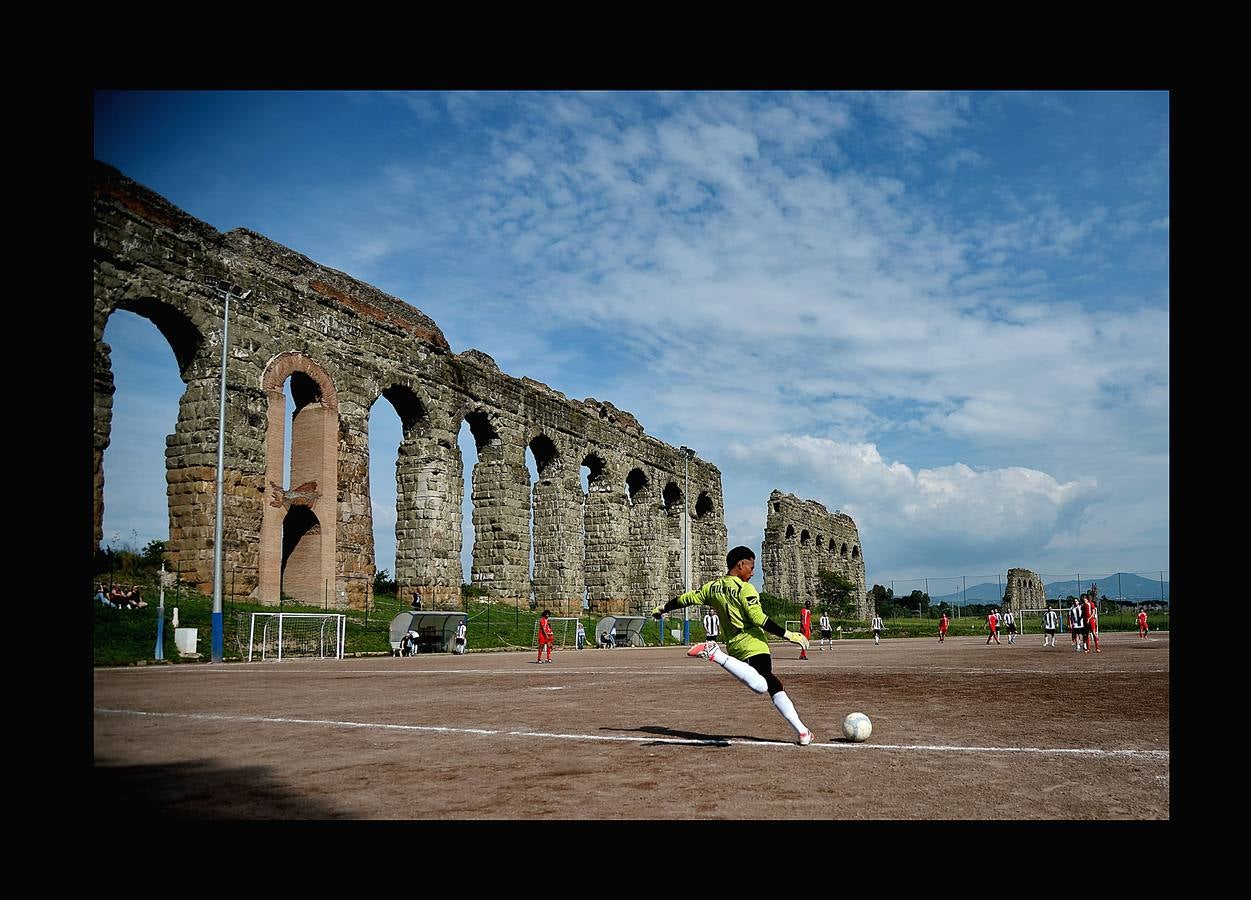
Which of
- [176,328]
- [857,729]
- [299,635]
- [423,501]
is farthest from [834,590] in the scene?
[857,729]

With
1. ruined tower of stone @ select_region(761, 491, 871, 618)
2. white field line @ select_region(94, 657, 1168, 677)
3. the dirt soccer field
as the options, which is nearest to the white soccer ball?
the dirt soccer field

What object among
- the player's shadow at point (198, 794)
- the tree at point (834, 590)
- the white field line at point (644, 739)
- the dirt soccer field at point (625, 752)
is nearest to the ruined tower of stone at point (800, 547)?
the tree at point (834, 590)

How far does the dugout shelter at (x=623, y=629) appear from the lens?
105 ft

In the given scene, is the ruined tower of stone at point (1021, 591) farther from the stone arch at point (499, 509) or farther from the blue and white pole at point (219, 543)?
the blue and white pole at point (219, 543)

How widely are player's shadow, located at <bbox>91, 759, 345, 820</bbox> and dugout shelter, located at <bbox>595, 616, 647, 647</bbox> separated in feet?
85.9

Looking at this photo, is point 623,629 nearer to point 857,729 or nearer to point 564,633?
point 564,633

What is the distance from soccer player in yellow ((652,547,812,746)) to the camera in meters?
6.94

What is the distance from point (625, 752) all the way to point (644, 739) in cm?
73

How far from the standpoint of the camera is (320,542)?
2608 cm

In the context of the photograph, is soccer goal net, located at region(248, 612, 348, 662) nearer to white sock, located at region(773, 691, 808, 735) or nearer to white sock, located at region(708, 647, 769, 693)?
white sock, located at region(708, 647, 769, 693)
